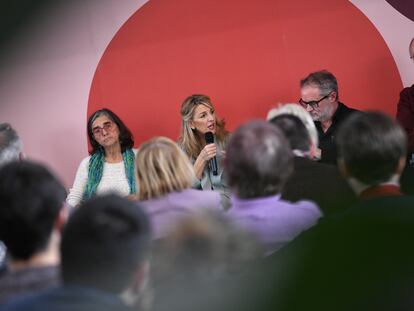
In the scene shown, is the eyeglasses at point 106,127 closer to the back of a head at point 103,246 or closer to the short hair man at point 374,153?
the short hair man at point 374,153

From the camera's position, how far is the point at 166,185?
2426 millimetres

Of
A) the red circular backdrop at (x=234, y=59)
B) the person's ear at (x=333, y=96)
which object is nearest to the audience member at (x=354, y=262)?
the person's ear at (x=333, y=96)

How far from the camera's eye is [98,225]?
136cm

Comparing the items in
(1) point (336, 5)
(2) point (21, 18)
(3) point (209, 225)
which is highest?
(2) point (21, 18)

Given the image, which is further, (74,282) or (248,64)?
(248,64)

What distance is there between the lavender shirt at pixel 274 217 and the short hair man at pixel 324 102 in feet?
5.68

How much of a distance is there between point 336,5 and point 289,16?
282 millimetres

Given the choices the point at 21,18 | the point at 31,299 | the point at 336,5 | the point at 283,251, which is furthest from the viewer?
the point at 21,18

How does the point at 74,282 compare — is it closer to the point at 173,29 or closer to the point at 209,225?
the point at 209,225

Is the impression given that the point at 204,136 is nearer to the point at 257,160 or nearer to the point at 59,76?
the point at 59,76

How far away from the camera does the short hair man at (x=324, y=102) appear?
379 cm

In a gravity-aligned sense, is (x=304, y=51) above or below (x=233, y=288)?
above

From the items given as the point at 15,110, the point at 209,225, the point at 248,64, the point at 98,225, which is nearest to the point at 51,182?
the point at 98,225

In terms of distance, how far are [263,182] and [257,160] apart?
2.8 inches
